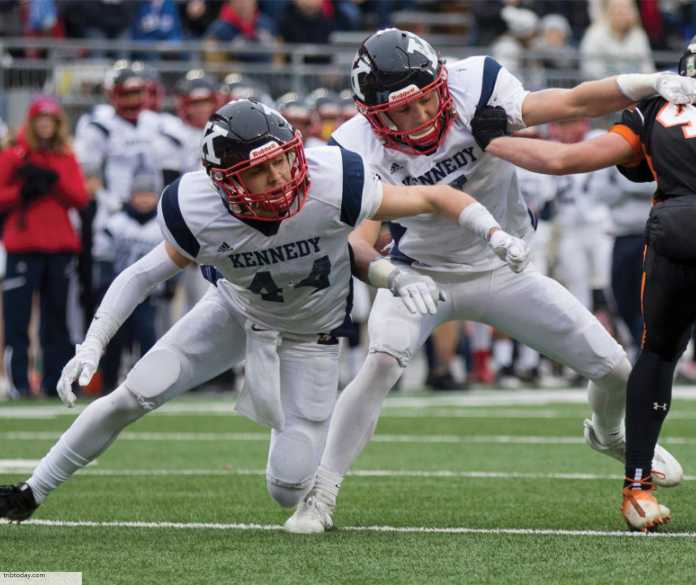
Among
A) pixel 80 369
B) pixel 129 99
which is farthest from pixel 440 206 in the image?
pixel 129 99

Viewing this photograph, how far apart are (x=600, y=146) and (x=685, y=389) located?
6668 mm

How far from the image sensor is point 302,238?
16.9ft

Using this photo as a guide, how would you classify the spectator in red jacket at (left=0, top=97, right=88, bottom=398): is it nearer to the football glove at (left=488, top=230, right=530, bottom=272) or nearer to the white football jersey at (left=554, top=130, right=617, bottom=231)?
the white football jersey at (left=554, top=130, right=617, bottom=231)

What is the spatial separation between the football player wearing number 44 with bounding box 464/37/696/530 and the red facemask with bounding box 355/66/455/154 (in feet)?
1.13

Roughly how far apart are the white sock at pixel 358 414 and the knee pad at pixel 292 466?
0.17m

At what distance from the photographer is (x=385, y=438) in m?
8.70

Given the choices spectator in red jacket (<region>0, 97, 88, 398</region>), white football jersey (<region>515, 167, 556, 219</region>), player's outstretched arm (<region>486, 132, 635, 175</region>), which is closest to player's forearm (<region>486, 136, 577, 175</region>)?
player's outstretched arm (<region>486, 132, 635, 175</region>)

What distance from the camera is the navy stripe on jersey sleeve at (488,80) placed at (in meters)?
5.60

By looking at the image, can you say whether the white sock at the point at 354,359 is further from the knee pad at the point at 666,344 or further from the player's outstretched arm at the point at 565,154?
the knee pad at the point at 666,344

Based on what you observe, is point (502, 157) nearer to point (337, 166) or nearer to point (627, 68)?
point (337, 166)

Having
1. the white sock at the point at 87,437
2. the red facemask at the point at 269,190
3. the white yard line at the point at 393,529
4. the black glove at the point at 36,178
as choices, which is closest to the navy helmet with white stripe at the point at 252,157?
the red facemask at the point at 269,190

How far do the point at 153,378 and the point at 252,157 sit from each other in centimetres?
84

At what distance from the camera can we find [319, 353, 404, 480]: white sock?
5.61 m

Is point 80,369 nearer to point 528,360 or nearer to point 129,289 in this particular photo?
point 129,289
